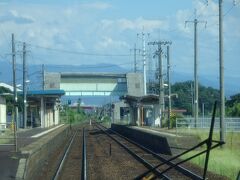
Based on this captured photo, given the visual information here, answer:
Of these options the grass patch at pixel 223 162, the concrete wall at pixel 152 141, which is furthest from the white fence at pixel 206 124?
the grass patch at pixel 223 162

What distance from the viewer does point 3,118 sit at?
5725 centimetres

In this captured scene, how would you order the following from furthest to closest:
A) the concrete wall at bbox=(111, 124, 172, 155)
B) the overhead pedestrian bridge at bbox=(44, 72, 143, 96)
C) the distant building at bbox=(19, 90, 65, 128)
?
the overhead pedestrian bridge at bbox=(44, 72, 143, 96), the distant building at bbox=(19, 90, 65, 128), the concrete wall at bbox=(111, 124, 172, 155)

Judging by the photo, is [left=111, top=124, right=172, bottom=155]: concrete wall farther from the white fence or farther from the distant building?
the distant building

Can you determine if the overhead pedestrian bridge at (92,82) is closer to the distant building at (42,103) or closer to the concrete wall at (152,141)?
the distant building at (42,103)

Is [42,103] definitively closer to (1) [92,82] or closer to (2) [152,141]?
(2) [152,141]

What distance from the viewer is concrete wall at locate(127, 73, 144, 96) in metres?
103

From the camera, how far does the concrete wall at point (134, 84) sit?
338 feet

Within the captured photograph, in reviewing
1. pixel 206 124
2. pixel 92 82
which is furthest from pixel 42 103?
pixel 92 82

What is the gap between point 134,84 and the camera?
104812 millimetres

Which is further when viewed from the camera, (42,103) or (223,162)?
(42,103)

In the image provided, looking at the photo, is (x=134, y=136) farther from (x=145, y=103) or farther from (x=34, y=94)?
(x=34, y=94)

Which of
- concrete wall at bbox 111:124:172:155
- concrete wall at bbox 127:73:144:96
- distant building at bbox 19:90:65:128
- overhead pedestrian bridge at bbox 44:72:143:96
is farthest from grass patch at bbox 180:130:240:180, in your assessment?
concrete wall at bbox 127:73:144:96

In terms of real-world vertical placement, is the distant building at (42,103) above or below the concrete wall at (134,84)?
below

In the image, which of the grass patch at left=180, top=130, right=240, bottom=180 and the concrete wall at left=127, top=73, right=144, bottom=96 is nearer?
the grass patch at left=180, top=130, right=240, bottom=180
